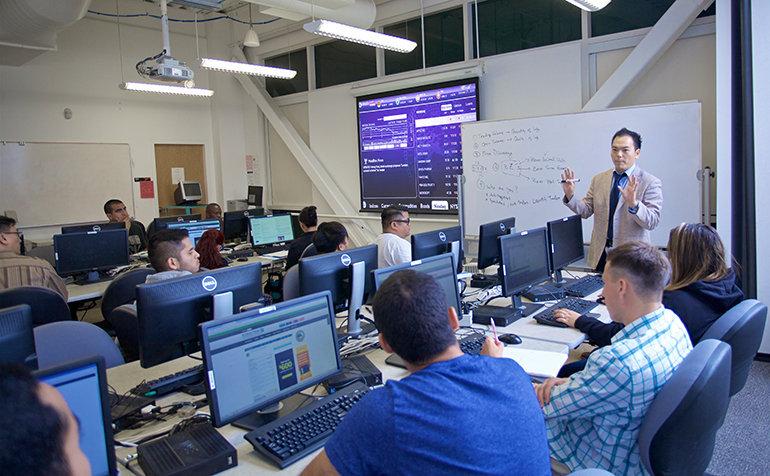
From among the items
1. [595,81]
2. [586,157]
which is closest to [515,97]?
[595,81]

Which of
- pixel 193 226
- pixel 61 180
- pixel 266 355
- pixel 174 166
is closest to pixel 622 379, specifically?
pixel 266 355

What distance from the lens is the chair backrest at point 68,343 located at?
88.6 inches

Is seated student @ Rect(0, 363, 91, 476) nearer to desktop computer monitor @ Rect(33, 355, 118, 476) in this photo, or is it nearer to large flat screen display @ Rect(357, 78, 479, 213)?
desktop computer monitor @ Rect(33, 355, 118, 476)

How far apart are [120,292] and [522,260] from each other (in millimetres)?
2687

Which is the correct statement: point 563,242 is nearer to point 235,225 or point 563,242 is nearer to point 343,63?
point 235,225

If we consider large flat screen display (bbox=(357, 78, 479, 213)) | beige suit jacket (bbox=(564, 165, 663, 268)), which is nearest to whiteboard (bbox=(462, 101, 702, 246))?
large flat screen display (bbox=(357, 78, 479, 213))

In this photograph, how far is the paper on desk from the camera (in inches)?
81.1

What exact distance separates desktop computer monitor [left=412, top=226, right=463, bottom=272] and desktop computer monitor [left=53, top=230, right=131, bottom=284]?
302 centimetres

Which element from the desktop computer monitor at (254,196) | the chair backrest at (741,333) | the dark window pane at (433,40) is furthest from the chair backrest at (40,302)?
the desktop computer monitor at (254,196)

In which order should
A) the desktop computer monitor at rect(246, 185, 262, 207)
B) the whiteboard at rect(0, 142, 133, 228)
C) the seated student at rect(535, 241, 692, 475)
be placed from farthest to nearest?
the desktop computer monitor at rect(246, 185, 262, 207) < the whiteboard at rect(0, 142, 133, 228) < the seated student at rect(535, 241, 692, 475)

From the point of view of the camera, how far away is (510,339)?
2.46m

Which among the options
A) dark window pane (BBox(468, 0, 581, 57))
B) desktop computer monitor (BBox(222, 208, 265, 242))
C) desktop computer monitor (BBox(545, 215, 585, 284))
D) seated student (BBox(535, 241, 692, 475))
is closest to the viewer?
seated student (BBox(535, 241, 692, 475))

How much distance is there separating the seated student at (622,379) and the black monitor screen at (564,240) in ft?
5.11

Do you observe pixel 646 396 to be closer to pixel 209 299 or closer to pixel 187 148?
pixel 209 299
